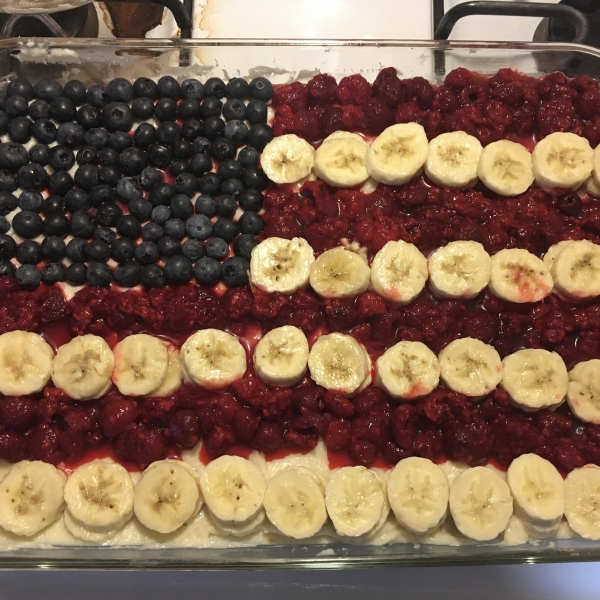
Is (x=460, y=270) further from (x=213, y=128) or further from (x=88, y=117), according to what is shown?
(x=88, y=117)

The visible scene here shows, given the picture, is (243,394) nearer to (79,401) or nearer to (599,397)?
(79,401)

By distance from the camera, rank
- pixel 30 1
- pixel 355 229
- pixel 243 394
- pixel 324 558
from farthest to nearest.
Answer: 1. pixel 30 1
2. pixel 355 229
3. pixel 243 394
4. pixel 324 558

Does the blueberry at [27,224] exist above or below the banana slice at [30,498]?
above

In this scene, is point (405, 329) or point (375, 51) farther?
point (375, 51)

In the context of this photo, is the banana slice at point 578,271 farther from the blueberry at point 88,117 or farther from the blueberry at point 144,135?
the blueberry at point 88,117

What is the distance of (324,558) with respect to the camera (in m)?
1.60

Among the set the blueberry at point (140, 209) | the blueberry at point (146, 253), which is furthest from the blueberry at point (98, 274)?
the blueberry at point (140, 209)

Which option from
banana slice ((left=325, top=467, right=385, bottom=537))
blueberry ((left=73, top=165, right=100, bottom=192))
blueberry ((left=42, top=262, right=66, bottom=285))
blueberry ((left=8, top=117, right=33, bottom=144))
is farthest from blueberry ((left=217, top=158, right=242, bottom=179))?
banana slice ((left=325, top=467, right=385, bottom=537))

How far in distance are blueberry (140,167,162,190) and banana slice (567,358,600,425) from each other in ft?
5.26

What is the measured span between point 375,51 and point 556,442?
1642mm

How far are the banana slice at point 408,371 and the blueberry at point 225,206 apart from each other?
0.75m

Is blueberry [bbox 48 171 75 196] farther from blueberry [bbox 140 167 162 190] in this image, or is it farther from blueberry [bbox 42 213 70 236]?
blueberry [bbox 140 167 162 190]

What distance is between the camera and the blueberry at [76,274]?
6.17 ft

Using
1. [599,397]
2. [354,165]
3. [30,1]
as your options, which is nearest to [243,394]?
[354,165]
